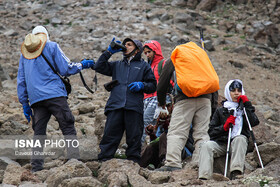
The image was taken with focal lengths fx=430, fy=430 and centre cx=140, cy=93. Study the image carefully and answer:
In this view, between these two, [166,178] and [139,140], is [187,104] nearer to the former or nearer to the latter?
[139,140]

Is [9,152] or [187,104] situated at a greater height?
[187,104]

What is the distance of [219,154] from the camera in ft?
19.0

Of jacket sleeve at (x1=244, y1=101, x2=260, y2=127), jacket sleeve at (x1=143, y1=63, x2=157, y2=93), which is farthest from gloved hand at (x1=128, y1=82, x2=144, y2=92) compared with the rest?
jacket sleeve at (x1=244, y1=101, x2=260, y2=127)

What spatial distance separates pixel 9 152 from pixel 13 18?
58.6 ft

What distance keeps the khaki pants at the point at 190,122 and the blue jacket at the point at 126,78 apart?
574 millimetres

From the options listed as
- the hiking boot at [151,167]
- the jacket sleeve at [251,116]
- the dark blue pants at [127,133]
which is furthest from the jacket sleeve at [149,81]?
the jacket sleeve at [251,116]

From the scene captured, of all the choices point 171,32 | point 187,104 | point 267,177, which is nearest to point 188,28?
point 171,32

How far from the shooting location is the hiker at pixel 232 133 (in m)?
5.39

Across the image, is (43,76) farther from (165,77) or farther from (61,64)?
(165,77)

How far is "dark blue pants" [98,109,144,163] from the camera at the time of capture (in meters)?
6.27

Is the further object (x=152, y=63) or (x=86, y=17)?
(x=86, y=17)

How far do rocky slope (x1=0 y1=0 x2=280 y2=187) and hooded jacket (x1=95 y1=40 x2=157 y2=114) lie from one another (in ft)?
3.01

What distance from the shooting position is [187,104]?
6.18m

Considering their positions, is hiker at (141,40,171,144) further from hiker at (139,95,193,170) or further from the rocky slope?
the rocky slope
